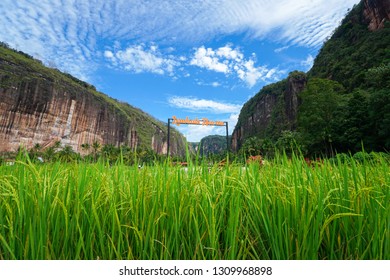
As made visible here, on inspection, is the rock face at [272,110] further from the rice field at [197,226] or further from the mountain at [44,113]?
the rice field at [197,226]

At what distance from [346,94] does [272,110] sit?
56.0 metres

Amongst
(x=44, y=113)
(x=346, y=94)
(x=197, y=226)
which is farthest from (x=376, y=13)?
(x=197, y=226)

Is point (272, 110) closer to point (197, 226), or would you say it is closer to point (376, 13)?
point (376, 13)

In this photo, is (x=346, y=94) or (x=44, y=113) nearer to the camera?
(x=346, y=94)

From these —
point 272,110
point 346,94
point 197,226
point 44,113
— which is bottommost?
point 197,226

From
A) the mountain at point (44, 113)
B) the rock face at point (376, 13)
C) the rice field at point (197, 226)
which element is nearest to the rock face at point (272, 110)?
the rock face at point (376, 13)

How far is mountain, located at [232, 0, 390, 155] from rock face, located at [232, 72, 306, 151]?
0.90 ft

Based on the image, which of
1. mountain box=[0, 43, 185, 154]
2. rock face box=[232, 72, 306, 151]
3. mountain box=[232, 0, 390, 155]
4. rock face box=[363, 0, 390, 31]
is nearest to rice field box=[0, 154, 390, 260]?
mountain box=[232, 0, 390, 155]

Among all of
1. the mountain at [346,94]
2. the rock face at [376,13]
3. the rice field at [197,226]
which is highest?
the rock face at [376,13]

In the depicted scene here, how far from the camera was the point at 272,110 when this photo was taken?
96.9 meters

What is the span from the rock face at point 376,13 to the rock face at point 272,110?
23.4m

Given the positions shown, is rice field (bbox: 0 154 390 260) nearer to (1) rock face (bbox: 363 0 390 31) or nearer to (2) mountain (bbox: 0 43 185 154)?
(2) mountain (bbox: 0 43 185 154)

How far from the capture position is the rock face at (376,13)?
165 feet
